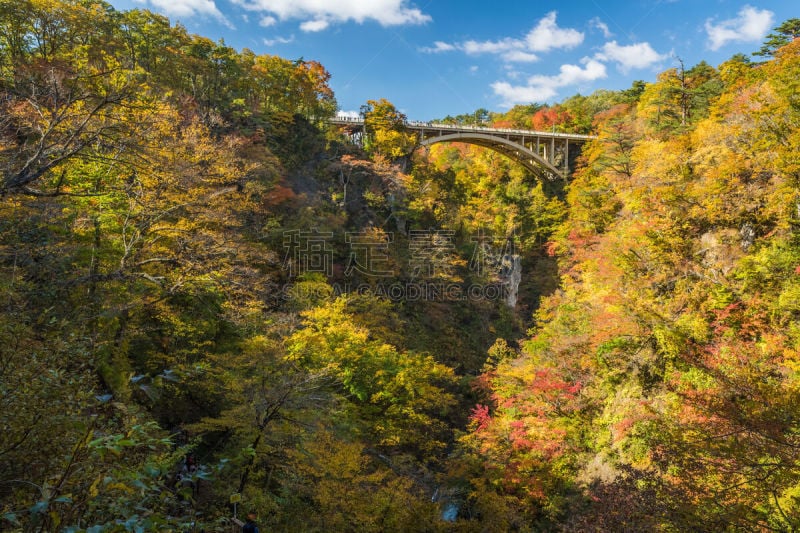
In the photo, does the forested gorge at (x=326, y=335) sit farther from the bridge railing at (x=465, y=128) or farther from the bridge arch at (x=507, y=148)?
the bridge arch at (x=507, y=148)

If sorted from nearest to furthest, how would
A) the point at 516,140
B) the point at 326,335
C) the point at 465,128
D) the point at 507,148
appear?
the point at 326,335
the point at 465,128
the point at 507,148
the point at 516,140

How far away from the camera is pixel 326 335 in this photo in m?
13.2

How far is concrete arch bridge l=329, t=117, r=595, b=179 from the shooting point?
30.6 meters

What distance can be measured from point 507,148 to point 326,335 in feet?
86.9

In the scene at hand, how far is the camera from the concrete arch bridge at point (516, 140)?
3056cm

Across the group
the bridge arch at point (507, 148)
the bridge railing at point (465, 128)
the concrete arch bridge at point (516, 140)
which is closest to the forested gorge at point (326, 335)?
the bridge railing at point (465, 128)

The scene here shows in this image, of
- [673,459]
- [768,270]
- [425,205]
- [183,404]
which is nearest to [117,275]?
[183,404]

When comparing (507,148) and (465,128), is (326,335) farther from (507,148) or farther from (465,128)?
(507,148)

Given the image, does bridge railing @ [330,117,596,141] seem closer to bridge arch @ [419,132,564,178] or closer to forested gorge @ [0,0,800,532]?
bridge arch @ [419,132,564,178]

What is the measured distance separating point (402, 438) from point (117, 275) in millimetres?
9020

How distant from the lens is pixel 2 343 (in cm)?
403

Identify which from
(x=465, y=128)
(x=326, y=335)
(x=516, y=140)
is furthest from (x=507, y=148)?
(x=326, y=335)

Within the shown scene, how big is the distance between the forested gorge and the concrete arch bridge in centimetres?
917

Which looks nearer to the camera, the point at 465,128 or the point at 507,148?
the point at 465,128
